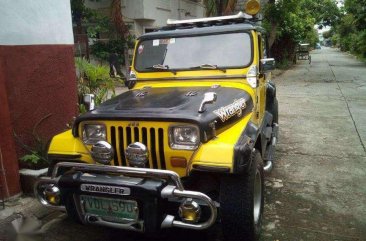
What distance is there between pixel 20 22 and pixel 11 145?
145 cm

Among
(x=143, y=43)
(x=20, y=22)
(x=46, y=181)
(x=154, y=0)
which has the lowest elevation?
(x=46, y=181)

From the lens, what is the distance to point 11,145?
3977mm

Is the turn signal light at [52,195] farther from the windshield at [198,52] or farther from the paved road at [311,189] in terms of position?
the windshield at [198,52]

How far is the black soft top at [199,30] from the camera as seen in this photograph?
160 inches

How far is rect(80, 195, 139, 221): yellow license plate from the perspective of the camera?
2623mm

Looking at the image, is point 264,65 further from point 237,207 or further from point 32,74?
point 32,74

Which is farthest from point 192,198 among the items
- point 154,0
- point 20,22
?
point 154,0

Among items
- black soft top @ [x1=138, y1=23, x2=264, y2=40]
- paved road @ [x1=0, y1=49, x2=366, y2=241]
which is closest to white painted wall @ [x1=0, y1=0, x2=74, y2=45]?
black soft top @ [x1=138, y1=23, x2=264, y2=40]

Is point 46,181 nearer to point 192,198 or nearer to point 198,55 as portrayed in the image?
point 192,198

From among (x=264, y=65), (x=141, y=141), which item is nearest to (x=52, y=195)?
(x=141, y=141)

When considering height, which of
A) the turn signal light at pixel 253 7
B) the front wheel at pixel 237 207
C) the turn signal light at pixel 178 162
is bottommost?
the front wheel at pixel 237 207

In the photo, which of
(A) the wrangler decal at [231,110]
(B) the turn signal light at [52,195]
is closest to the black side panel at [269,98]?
(A) the wrangler decal at [231,110]

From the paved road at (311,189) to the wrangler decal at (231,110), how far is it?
1122 mm

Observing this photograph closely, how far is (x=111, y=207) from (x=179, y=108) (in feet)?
3.17
